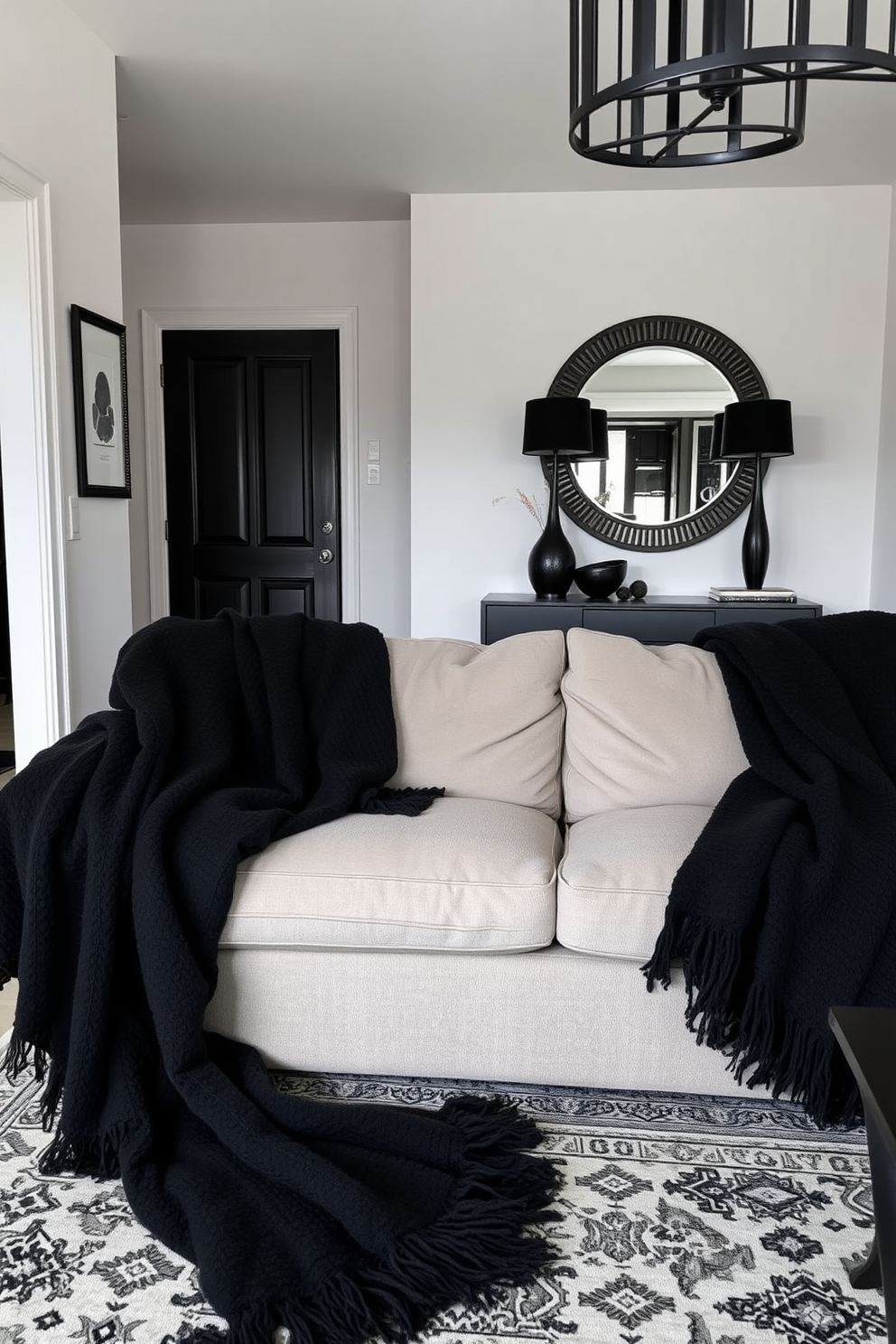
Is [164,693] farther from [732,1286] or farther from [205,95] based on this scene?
[205,95]

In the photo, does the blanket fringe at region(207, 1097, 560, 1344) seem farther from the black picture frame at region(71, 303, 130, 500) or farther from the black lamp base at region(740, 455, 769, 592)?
the black lamp base at region(740, 455, 769, 592)

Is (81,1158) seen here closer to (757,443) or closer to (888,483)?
(757,443)

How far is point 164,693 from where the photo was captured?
7.20ft

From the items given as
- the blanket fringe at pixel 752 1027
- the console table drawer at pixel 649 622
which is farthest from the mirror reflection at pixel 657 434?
the blanket fringe at pixel 752 1027

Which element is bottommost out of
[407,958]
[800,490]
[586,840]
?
[407,958]

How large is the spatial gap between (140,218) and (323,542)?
188cm

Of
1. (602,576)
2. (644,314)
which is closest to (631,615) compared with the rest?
(602,576)

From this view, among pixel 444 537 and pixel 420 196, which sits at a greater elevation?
pixel 420 196

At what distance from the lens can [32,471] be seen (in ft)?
10.7

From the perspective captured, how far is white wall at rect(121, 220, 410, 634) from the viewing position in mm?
5578

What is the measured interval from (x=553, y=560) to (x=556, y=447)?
0.49 meters

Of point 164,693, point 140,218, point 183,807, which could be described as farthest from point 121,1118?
point 140,218

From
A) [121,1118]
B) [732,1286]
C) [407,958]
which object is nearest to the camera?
[732,1286]

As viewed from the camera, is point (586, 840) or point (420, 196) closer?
point (586, 840)
